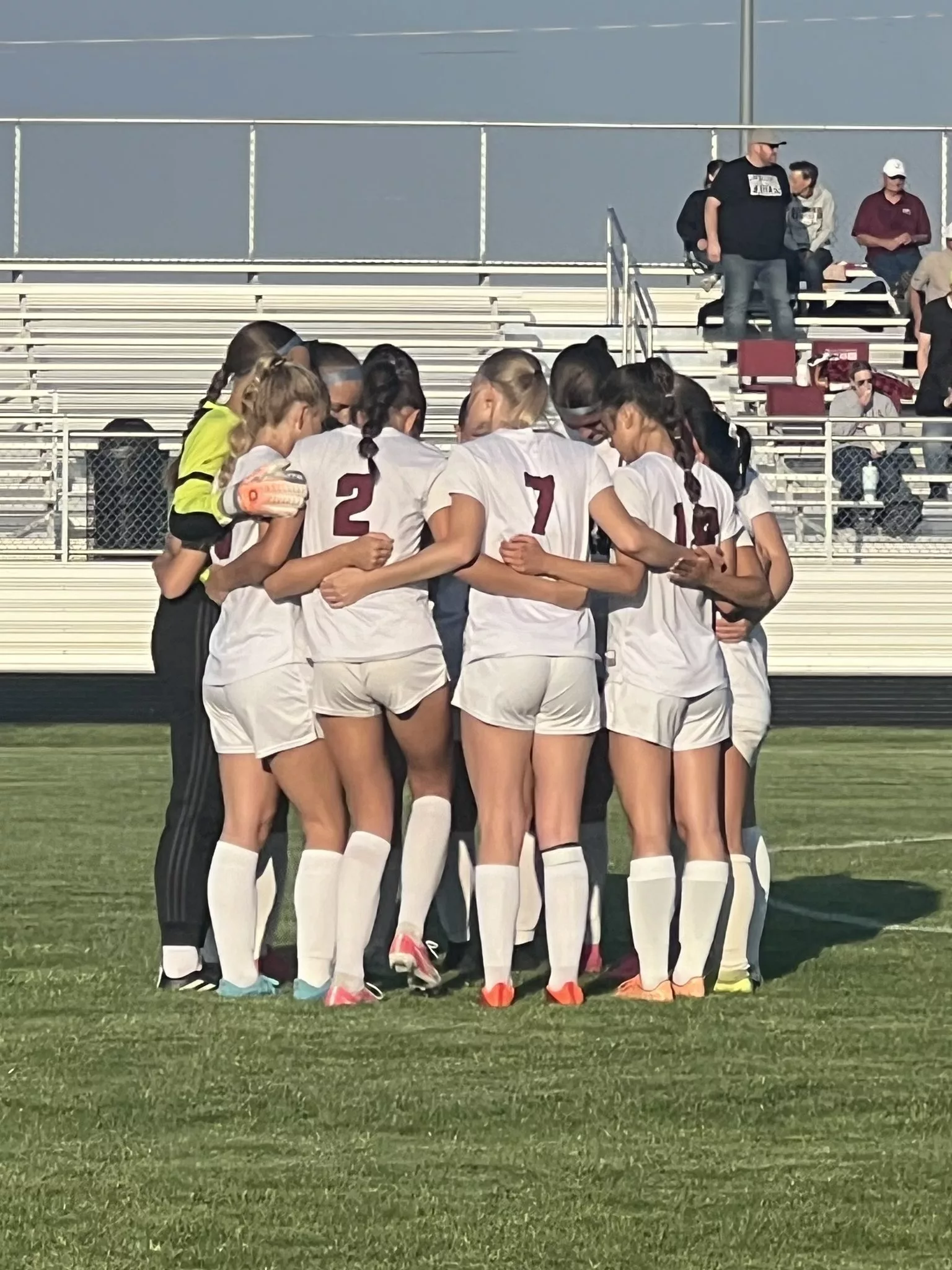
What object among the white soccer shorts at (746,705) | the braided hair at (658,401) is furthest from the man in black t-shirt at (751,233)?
the braided hair at (658,401)

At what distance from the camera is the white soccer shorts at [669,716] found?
6.53 meters

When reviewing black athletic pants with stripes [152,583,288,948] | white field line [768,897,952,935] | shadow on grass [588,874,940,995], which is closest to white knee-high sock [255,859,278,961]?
black athletic pants with stripes [152,583,288,948]

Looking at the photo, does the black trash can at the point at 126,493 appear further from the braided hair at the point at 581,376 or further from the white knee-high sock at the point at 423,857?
the white knee-high sock at the point at 423,857

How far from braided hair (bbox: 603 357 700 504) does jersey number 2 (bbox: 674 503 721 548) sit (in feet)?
0.15

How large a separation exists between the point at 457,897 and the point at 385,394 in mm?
1688

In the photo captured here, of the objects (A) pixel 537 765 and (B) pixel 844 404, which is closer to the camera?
(A) pixel 537 765

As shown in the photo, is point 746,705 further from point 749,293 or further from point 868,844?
point 749,293

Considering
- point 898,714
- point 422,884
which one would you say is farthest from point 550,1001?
point 898,714

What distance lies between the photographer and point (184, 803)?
6.84 metres

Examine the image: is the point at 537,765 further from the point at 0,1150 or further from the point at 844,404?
the point at 844,404

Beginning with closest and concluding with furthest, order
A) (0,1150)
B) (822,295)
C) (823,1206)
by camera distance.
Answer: (823,1206) < (0,1150) < (822,295)

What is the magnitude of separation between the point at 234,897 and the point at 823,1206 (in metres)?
2.44

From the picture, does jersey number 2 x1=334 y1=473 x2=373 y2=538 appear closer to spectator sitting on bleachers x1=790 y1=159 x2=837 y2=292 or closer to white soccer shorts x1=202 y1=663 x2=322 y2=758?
white soccer shorts x1=202 y1=663 x2=322 y2=758

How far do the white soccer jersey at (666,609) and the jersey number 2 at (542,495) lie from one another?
200 mm
